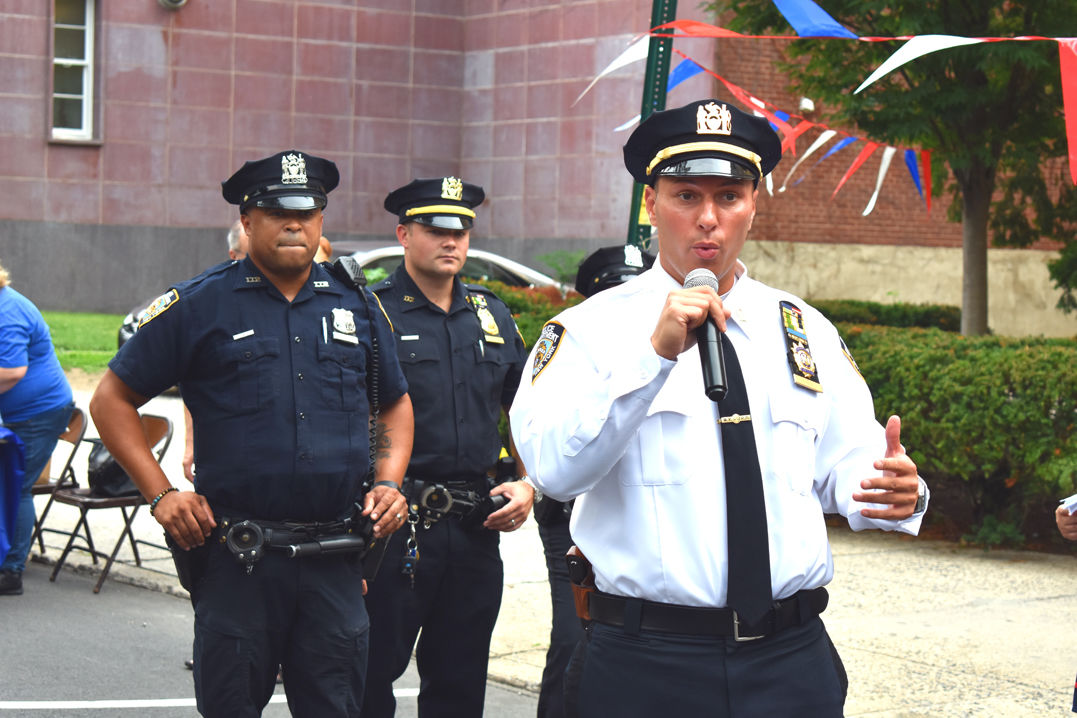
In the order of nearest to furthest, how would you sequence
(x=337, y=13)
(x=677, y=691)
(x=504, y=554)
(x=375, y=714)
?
(x=677, y=691) < (x=375, y=714) < (x=504, y=554) < (x=337, y=13)

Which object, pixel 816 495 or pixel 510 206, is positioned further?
pixel 510 206

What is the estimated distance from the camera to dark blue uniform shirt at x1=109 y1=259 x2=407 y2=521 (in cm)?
411

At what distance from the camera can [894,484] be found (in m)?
2.77

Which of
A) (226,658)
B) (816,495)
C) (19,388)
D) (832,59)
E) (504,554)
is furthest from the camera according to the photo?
(832,59)

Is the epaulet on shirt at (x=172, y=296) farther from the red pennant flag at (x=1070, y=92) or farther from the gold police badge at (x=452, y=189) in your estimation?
the red pennant flag at (x=1070, y=92)

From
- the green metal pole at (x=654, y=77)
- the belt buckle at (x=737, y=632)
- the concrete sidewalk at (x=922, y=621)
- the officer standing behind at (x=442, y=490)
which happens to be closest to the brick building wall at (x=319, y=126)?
the green metal pole at (x=654, y=77)

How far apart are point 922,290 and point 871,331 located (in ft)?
44.3

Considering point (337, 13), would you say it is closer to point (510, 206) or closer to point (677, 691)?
point (510, 206)

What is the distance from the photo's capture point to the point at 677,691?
9.10 ft

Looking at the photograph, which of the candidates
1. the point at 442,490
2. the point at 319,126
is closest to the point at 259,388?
the point at 442,490

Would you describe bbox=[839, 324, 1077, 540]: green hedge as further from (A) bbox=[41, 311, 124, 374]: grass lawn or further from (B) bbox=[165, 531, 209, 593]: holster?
(A) bbox=[41, 311, 124, 374]: grass lawn

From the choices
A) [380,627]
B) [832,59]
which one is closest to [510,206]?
[832,59]

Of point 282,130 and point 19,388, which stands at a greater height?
point 282,130

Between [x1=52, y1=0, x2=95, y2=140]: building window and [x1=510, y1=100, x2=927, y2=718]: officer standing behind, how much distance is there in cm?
2281
